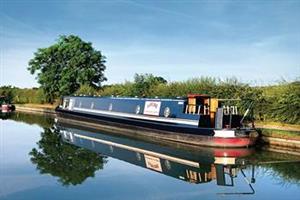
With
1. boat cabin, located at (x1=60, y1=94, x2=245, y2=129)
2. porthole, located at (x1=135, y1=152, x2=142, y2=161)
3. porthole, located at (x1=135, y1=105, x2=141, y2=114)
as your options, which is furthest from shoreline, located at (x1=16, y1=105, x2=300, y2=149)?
porthole, located at (x1=135, y1=105, x2=141, y2=114)

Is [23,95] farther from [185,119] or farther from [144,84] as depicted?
[185,119]

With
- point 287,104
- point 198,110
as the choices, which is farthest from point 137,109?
point 287,104

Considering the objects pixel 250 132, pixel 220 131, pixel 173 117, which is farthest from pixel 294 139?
pixel 173 117

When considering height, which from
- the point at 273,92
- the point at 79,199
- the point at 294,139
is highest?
the point at 273,92

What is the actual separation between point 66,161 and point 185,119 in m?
6.01

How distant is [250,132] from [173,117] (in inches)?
162

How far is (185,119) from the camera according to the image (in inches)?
771

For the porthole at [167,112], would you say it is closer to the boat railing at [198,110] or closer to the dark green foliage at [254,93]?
the boat railing at [198,110]

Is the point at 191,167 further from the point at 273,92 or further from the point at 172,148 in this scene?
the point at 273,92

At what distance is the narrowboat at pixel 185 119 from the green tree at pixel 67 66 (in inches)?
772

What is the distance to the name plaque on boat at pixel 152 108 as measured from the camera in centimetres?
2200

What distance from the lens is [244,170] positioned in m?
14.2

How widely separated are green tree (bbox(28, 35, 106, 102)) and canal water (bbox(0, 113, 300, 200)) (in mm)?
Result: 25821

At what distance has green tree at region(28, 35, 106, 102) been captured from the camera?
152ft
